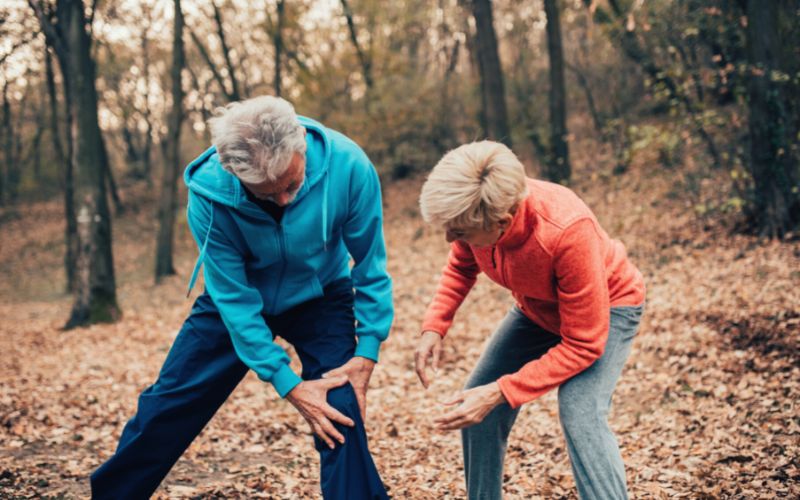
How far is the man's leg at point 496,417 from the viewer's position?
299 cm

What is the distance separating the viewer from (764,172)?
8992 millimetres

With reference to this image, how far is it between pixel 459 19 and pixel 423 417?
1980 centimetres

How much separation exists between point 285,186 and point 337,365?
2.74ft

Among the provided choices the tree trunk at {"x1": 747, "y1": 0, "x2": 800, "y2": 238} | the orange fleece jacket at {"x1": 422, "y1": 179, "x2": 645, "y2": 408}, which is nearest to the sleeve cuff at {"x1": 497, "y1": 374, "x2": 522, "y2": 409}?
the orange fleece jacket at {"x1": 422, "y1": 179, "x2": 645, "y2": 408}

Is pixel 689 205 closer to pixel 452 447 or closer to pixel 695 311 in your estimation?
pixel 695 311

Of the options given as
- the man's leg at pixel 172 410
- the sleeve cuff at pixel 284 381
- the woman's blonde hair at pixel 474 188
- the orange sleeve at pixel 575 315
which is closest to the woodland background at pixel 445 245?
the man's leg at pixel 172 410

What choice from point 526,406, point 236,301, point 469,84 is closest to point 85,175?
point 526,406

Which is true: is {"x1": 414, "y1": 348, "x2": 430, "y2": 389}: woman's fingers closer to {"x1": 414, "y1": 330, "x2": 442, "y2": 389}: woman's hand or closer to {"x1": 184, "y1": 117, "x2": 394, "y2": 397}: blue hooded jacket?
{"x1": 414, "y1": 330, "x2": 442, "y2": 389}: woman's hand

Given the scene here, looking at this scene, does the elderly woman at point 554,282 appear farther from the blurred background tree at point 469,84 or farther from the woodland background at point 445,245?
the blurred background tree at point 469,84

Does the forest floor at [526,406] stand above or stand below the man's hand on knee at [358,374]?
below

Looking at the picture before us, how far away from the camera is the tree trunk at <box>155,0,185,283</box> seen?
15.4 metres

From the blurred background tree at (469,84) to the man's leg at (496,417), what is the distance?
3120 millimetres

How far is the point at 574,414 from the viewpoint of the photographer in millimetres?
2555

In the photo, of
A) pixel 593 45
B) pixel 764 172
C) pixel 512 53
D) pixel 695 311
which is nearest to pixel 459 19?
pixel 512 53
